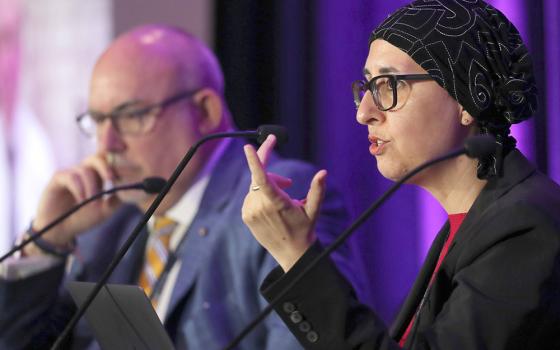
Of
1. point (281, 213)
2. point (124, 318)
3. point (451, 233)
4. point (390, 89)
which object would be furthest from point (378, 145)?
point (124, 318)

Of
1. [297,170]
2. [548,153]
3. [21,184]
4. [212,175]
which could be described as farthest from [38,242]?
[548,153]

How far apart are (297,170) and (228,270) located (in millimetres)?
357

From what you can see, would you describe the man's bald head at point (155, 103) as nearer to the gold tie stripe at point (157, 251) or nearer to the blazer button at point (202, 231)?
the gold tie stripe at point (157, 251)

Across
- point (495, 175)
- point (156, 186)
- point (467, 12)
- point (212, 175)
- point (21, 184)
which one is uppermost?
point (467, 12)

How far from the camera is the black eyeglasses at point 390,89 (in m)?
1.81

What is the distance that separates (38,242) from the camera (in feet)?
10.2

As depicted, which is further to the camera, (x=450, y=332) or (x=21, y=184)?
(x=21, y=184)

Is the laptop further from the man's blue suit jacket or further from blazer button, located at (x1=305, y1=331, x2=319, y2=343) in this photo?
the man's blue suit jacket

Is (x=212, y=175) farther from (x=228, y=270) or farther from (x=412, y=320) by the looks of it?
(x=412, y=320)

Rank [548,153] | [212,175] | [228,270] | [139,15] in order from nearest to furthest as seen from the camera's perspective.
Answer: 1. [548,153]
2. [228,270]
3. [212,175]
4. [139,15]

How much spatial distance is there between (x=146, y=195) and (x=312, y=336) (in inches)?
63.3

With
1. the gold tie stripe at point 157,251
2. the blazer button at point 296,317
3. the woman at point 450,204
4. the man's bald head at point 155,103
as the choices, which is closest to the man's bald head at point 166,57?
the man's bald head at point 155,103

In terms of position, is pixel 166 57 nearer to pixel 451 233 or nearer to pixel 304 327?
pixel 451 233

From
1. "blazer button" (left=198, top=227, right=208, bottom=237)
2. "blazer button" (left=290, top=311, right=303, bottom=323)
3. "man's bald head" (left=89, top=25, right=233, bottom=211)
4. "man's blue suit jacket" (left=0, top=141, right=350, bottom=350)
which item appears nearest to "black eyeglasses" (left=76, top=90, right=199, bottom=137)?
"man's bald head" (left=89, top=25, right=233, bottom=211)
